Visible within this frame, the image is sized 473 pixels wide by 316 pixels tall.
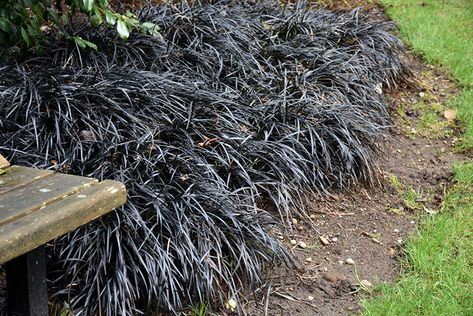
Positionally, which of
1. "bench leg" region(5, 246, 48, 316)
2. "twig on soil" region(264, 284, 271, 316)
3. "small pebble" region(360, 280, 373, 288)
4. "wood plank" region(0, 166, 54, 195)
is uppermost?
"wood plank" region(0, 166, 54, 195)

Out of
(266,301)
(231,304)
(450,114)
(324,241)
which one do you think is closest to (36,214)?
(231,304)

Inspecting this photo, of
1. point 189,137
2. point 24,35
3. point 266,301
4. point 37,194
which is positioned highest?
point 37,194

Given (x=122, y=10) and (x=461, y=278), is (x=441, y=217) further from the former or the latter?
(x=122, y=10)

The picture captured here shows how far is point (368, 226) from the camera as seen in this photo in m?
3.83

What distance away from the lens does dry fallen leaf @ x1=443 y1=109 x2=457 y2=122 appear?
5.52 m

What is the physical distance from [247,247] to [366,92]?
100 inches

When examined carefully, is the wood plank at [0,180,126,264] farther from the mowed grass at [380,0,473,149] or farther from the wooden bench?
the mowed grass at [380,0,473,149]

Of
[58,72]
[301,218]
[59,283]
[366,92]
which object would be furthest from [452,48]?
[59,283]

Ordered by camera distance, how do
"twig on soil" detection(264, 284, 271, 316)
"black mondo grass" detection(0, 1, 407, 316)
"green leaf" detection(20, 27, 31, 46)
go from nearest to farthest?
"black mondo grass" detection(0, 1, 407, 316) < "twig on soil" detection(264, 284, 271, 316) < "green leaf" detection(20, 27, 31, 46)

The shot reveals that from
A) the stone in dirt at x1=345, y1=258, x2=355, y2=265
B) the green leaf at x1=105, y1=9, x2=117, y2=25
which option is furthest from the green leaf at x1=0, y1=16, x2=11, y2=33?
the stone in dirt at x1=345, y1=258, x2=355, y2=265

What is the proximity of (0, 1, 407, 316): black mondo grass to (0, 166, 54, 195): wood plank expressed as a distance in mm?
730

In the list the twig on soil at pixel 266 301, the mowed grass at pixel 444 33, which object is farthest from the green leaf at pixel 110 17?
the mowed grass at pixel 444 33

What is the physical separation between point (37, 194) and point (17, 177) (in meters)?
0.18

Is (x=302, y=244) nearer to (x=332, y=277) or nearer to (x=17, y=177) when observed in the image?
(x=332, y=277)
